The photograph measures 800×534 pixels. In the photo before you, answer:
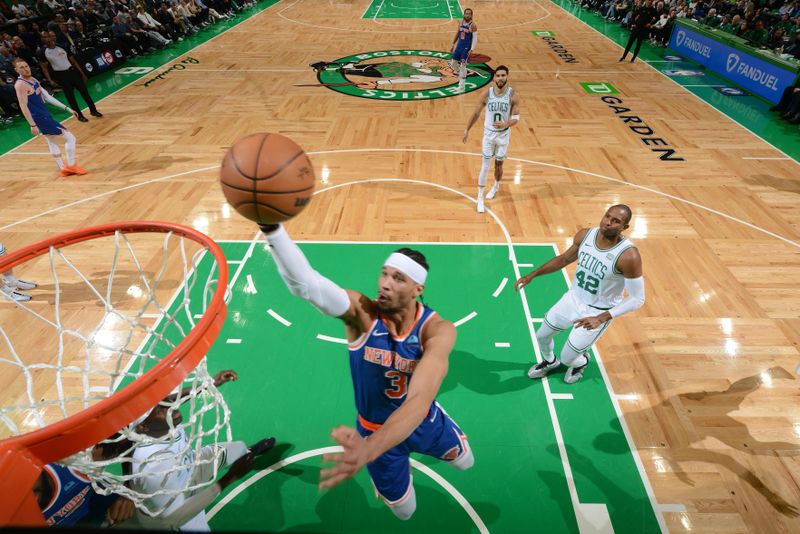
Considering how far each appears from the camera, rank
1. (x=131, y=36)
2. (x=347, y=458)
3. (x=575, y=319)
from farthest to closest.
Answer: (x=131, y=36) < (x=575, y=319) < (x=347, y=458)

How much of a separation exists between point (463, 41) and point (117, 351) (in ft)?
33.5

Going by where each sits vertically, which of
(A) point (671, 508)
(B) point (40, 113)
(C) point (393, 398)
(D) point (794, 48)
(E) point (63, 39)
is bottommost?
(E) point (63, 39)

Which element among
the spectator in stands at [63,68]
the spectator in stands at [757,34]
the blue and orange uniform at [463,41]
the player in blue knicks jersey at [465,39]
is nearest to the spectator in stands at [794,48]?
the spectator in stands at [757,34]

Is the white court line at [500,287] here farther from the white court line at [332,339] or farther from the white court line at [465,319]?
the white court line at [332,339]

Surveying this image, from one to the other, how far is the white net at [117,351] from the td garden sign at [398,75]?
780 centimetres

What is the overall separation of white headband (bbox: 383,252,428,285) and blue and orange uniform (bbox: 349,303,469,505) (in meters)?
0.18

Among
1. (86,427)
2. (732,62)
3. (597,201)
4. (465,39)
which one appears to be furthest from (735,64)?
(86,427)

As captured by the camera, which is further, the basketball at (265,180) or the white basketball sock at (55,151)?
the white basketball sock at (55,151)

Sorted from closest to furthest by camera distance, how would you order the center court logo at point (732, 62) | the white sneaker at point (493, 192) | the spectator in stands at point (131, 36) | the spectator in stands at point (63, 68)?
the white sneaker at point (493, 192), the spectator in stands at point (63, 68), the center court logo at point (732, 62), the spectator in stands at point (131, 36)

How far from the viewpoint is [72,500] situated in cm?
237

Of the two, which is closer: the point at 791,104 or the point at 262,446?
the point at 262,446

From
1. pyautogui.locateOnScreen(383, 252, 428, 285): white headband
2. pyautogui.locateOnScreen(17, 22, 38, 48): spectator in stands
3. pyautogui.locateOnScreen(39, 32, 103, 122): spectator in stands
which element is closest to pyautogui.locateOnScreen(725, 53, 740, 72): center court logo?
pyautogui.locateOnScreen(383, 252, 428, 285): white headband

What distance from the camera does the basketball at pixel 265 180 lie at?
216 cm

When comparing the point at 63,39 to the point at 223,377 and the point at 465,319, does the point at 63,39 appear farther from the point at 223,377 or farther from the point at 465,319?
the point at 465,319
